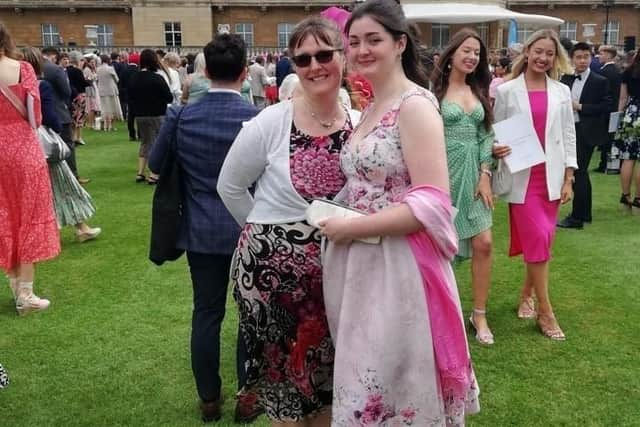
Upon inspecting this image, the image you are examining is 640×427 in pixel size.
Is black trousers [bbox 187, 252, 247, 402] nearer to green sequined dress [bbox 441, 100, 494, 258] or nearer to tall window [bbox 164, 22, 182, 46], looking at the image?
green sequined dress [bbox 441, 100, 494, 258]

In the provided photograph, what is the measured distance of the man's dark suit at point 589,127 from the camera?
773cm

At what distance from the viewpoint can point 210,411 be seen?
345 centimetres

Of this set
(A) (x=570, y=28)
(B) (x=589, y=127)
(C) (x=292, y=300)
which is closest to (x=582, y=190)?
(B) (x=589, y=127)

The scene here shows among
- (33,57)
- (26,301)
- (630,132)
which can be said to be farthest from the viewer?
(630,132)

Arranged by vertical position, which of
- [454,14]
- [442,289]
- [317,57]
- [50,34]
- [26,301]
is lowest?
[26,301]

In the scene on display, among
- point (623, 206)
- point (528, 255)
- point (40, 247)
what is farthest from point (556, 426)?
point (623, 206)

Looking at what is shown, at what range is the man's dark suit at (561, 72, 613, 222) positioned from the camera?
25.4 feet

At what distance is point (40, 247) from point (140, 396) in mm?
1837

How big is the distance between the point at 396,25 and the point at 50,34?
4561 centimetres

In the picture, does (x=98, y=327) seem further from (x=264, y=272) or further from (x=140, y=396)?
(x=264, y=272)

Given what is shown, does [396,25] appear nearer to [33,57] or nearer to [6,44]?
[6,44]

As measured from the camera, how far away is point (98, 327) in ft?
15.7

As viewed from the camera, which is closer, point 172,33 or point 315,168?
point 315,168

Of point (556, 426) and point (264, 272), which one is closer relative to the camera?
point (264, 272)
